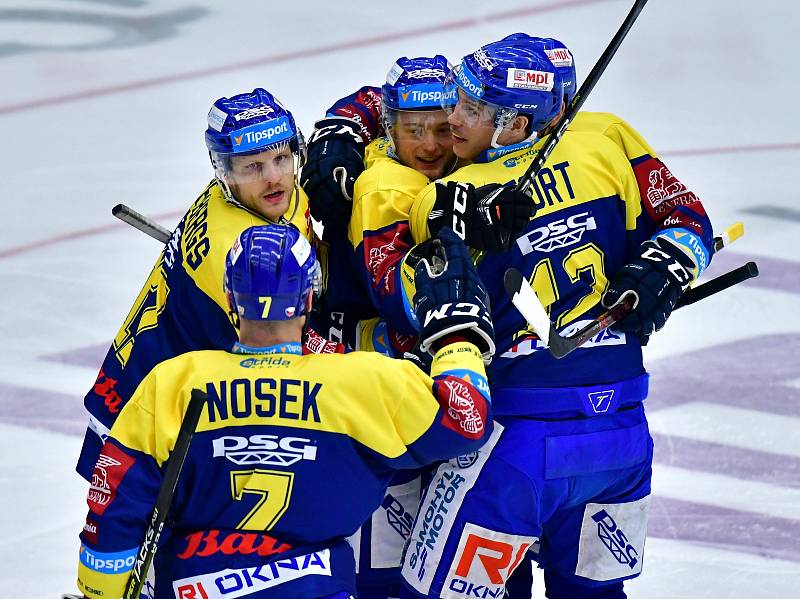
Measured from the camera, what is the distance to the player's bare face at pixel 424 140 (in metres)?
4.09

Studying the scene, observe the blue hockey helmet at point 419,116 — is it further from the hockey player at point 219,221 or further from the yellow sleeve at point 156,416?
the yellow sleeve at point 156,416

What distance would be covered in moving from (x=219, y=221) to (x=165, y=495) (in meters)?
1.04

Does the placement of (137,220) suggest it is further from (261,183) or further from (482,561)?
(482,561)

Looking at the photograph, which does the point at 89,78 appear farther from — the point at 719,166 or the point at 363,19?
the point at 719,166

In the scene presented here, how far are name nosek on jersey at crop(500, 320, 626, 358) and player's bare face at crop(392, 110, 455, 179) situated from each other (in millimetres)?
579

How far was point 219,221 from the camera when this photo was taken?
12.8 feet

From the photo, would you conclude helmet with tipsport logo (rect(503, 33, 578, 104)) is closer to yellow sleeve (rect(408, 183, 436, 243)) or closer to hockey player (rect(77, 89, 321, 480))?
yellow sleeve (rect(408, 183, 436, 243))

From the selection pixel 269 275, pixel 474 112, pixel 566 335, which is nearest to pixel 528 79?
pixel 474 112

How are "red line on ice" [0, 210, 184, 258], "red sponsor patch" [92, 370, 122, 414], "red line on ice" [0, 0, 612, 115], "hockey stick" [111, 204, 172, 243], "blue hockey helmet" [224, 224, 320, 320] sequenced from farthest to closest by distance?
"red line on ice" [0, 0, 612, 115]
"red line on ice" [0, 210, 184, 258]
"hockey stick" [111, 204, 172, 243]
"red sponsor patch" [92, 370, 122, 414]
"blue hockey helmet" [224, 224, 320, 320]

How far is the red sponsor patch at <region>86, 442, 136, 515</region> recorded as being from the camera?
10.1 ft

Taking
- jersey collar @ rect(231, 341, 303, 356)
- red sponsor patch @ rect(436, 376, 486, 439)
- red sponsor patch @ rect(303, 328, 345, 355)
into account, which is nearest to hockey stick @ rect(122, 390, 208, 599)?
jersey collar @ rect(231, 341, 303, 356)

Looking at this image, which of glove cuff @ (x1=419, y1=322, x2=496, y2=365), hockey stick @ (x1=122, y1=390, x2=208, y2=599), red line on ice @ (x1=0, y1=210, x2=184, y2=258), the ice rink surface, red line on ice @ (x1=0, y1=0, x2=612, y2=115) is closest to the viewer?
hockey stick @ (x1=122, y1=390, x2=208, y2=599)

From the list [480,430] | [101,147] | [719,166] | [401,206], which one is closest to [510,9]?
[719,166]

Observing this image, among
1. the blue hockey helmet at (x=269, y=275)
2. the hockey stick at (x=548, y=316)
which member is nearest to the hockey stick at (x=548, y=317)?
the hockey stick at (x=548, y=316)
